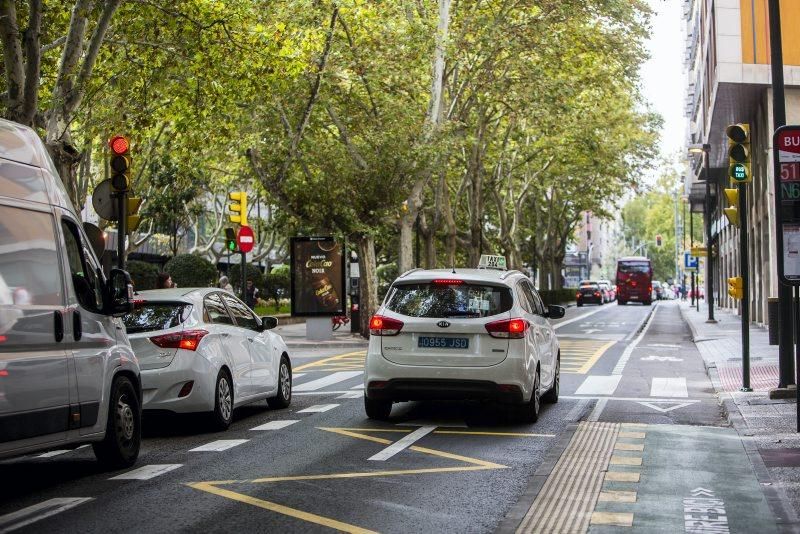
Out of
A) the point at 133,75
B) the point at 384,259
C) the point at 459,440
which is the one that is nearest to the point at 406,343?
the point at 459,440

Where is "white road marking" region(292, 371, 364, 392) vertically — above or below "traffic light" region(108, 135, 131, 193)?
below

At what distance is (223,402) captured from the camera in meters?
12.3

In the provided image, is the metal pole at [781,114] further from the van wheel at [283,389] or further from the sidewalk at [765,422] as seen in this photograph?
the van wheel at [283,389]

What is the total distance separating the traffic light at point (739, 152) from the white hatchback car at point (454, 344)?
431 cm

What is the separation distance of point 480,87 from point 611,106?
1132 centimetres

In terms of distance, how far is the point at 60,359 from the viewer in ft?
26.9

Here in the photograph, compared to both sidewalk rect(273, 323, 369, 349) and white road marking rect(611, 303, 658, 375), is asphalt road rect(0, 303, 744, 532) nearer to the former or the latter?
white road marking rect(611, 303, 658, 375)

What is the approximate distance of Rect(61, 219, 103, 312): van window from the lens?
8.75 m

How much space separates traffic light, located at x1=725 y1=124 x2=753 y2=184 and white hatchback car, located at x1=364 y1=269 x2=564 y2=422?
170 inches


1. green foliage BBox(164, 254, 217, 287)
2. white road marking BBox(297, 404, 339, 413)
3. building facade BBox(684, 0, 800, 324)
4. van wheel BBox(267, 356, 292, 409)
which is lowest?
white road marking BBox(297, 404, 339, 413)

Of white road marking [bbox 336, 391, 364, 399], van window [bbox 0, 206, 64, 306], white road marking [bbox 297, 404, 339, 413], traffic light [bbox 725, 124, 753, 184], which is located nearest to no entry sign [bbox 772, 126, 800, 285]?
traffic light [bbox 725, 124, 753, 184]

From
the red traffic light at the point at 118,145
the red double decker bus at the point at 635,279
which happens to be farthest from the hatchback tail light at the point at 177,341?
the red double decker bus at the point at 635,279

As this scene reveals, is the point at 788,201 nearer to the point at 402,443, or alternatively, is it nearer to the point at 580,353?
the point at 402,443

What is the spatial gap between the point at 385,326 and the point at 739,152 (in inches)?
227
